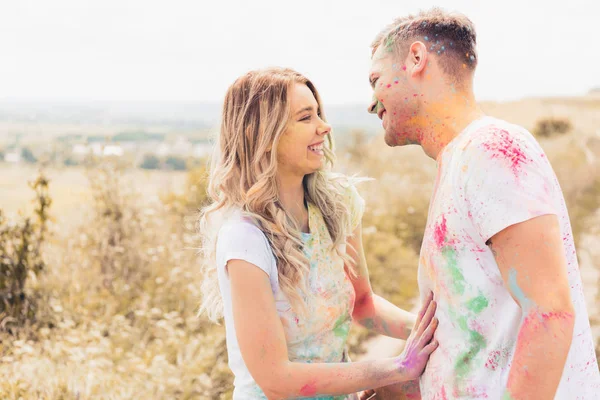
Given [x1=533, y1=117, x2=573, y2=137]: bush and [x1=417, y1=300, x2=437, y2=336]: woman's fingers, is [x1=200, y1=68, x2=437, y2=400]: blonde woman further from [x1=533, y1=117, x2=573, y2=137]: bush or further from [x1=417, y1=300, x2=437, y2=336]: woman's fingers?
[x1=533, y1=117, x2=573, y2=137]: bush

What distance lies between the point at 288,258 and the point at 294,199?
380 mm

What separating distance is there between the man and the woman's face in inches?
13.9

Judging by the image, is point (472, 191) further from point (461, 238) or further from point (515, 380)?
point (515, 380)

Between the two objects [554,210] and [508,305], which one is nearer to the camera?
[554,210]

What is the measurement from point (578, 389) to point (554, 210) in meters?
0.55

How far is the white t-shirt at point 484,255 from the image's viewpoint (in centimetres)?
160

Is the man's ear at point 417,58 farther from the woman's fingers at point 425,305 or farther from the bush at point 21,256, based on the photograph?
the bush at point 21,256

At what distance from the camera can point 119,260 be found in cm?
579

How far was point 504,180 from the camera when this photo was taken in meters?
1.59

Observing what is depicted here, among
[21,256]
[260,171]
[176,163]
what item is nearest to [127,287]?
[21,256]

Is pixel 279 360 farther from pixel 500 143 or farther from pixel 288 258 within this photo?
pixel 500 143

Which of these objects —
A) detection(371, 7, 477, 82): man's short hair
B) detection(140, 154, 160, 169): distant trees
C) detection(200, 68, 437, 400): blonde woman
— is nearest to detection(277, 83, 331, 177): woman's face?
detection(200, 68, 437, 400): blonde woman

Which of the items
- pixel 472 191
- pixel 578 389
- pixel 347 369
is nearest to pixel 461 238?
pixel 472 191

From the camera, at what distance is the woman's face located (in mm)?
2361
